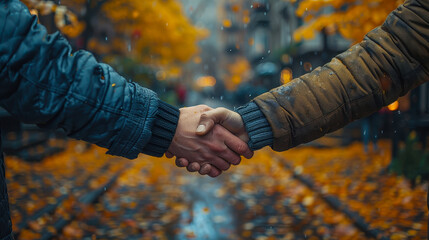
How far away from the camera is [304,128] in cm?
282

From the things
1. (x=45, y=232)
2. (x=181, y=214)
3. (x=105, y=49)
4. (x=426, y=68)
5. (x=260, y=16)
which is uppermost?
(x=260, y=16)

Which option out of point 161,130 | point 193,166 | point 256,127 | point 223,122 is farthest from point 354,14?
point 161,130

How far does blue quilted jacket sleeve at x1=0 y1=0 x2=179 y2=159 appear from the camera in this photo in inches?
69.6

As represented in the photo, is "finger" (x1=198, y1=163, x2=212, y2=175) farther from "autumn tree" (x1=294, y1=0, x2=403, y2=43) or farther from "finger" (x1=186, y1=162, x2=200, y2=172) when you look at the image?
"autumn tree" (x1=294, y1=0, x2=403, y2=43)

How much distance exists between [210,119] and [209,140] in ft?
0.57

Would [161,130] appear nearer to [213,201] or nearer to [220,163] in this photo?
[220,163]

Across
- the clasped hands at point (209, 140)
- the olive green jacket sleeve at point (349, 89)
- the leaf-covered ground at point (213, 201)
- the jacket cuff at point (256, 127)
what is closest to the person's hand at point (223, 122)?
the clasped hands at point (209, 140)

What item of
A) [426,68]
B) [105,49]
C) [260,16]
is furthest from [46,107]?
[260,16]

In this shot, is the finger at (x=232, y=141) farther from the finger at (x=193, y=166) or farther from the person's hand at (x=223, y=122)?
the finger at (x=193, y=166)

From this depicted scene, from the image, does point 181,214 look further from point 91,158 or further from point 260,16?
point 260,16

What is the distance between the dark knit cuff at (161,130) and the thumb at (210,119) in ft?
1.40

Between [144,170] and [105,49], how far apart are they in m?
10.8

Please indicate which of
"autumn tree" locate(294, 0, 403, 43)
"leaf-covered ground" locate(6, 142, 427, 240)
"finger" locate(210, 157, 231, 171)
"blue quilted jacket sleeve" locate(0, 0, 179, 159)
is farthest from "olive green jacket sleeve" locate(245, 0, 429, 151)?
"autumn tree" locate(294, 0, 403, 43)

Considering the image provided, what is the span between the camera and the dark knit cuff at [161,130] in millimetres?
2447
